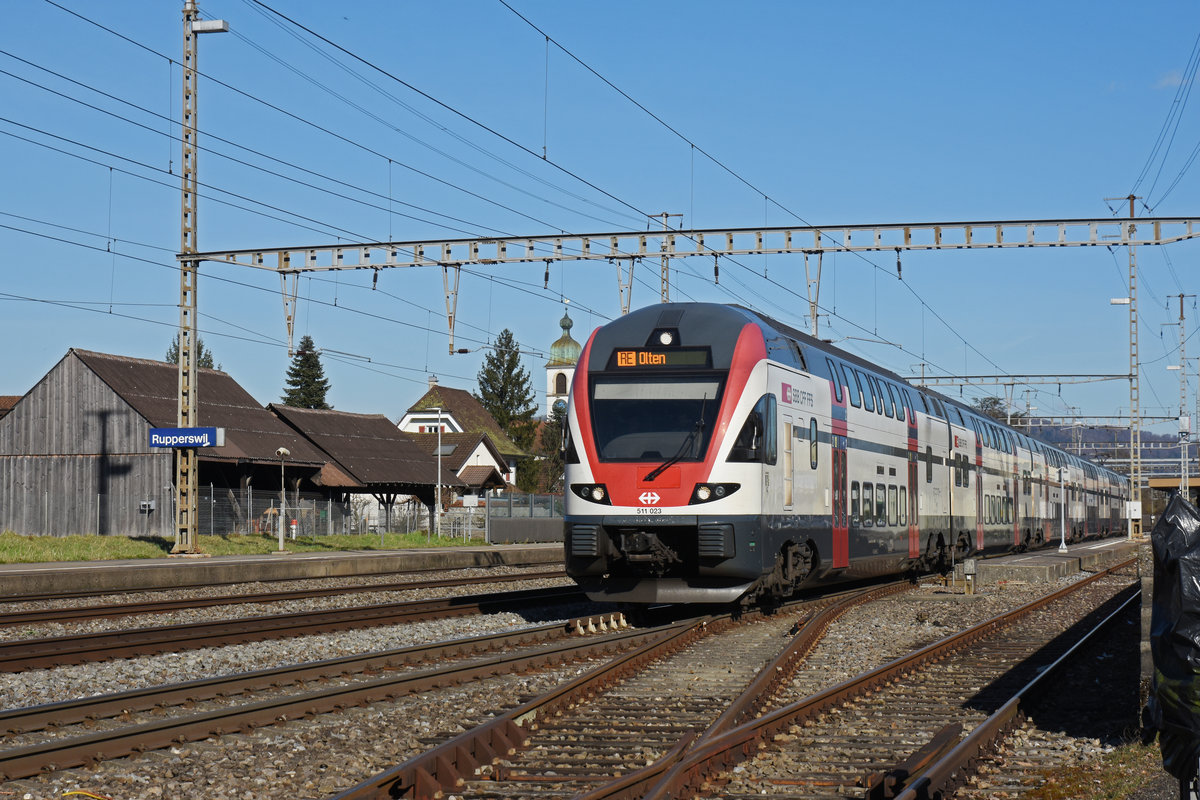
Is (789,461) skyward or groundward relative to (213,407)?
groundward

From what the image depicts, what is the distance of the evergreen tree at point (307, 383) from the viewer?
376ft

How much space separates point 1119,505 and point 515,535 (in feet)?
137

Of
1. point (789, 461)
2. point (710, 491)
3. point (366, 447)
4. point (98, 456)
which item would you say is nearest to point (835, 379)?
point (789, 461)

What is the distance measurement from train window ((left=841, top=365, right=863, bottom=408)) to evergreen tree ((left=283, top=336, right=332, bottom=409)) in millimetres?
95928

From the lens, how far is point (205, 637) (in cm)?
1562

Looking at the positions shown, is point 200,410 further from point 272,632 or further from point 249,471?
point 272,632

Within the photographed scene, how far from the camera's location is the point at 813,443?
19125 millimetres

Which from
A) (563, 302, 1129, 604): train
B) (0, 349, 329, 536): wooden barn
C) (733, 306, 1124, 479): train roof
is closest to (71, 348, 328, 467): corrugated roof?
(0, 349, 329, 536): wooden barn

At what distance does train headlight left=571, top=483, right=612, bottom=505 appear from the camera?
1647 cm

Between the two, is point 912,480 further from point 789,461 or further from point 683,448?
point 683,448

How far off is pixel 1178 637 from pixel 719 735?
2828 mm

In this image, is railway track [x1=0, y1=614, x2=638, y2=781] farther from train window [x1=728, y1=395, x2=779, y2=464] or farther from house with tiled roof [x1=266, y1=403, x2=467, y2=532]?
house with tiled roof [x1=266, y1=403, x2=467, y2=532]

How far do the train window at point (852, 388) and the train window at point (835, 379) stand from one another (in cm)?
46

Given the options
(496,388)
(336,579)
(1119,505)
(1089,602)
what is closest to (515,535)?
(336,579)
